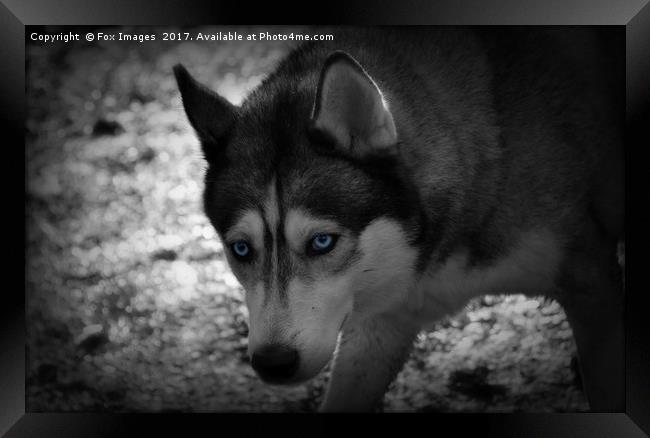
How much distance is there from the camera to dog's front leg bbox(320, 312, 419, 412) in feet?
8.86

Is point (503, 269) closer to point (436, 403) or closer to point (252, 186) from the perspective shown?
point (436, 403)

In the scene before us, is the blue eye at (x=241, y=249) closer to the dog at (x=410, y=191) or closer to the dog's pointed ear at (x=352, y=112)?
the dog at (x=410, y=191)

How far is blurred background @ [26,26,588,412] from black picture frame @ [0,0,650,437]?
8 cm

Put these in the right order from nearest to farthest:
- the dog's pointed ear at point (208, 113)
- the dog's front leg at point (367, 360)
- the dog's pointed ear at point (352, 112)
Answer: the dog's pointed ear at point (352, 112), the dog's pointed ear at point (208, 113), the dog's front leg at point (367, 360)

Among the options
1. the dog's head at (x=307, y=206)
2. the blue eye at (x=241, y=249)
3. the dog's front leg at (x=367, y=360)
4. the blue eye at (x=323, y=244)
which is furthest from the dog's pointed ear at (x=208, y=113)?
the dog's front leg at (x=367, y=360)

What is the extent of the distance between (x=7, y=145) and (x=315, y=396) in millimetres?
1788

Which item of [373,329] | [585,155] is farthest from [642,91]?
[373,329]

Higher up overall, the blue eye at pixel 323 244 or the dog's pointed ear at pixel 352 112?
the dog's pointed ear at pixel 352 112

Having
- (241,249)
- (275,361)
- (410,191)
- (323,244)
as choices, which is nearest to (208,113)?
(241,249)

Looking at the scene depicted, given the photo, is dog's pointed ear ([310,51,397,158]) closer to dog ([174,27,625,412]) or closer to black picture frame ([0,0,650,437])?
dog ([174,27,625,412])

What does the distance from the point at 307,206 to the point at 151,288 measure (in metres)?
1.93

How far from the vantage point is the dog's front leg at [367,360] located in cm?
270

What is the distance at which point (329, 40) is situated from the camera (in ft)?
8.68

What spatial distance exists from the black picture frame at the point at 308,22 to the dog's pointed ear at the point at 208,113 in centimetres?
40
